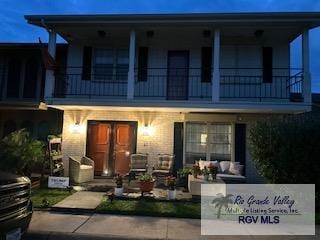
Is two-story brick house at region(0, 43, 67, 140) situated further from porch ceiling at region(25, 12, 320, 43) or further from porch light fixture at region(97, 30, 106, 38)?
porch ceiling at region(25, 12, 320, 43)

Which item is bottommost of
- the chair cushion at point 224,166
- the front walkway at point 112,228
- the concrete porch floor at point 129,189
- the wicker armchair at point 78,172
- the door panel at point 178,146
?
the front walkway at point 112,228

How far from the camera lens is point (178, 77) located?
12039 millimetres

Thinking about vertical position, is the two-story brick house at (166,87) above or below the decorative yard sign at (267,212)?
above

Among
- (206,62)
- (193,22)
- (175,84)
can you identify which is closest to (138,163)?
(175,84)

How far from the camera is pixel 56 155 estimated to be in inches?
415

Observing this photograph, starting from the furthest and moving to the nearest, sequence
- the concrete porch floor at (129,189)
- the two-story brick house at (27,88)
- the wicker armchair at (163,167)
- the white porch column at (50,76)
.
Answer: the two-story brick house at (27,88), the wicker armchair at (163,167), the white porch column at (50,76), the concrete porch floor at (129,189)

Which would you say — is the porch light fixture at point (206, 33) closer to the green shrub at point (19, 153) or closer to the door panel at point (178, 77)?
the door panel at point (178, 77)

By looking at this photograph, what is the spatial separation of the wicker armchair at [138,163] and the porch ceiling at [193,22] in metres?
4.48

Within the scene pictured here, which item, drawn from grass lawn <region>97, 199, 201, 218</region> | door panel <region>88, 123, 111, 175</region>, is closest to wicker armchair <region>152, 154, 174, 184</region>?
door panel <region>88, 123, 111, 175</region>

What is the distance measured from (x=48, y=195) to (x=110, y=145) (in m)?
3.80

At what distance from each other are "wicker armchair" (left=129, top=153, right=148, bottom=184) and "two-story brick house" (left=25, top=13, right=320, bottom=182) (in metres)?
0.49

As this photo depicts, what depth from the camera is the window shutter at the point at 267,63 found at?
1170 cm

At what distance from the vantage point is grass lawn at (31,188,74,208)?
7.77 meters

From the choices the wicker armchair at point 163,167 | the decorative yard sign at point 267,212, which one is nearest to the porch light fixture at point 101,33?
the wicker armchair at point 163,167
